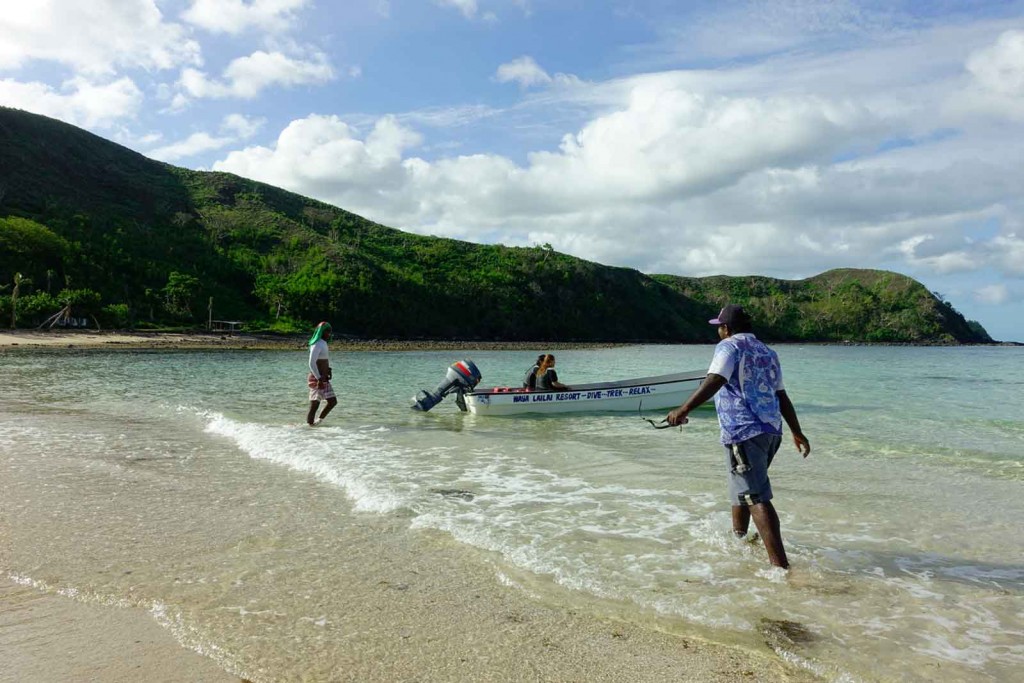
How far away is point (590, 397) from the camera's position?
659 inches

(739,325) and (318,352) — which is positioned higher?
(739,325)

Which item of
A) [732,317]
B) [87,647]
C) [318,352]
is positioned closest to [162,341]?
[318,352]

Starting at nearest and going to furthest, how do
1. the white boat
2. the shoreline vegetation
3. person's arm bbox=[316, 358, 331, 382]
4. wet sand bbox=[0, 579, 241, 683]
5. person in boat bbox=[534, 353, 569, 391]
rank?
wet sand bbox=[0, 579, 241, 683]
person's arm bbox=[316, 358, 331, 382]
the white boat
person in boat bbox=[534, 353, 569, 391]
the shoreline vegetation

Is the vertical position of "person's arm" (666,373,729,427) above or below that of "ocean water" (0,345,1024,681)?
above

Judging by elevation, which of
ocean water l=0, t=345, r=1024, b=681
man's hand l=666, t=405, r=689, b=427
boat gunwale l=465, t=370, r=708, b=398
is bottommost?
ocean water l=0, t=345, r=1024, b=681

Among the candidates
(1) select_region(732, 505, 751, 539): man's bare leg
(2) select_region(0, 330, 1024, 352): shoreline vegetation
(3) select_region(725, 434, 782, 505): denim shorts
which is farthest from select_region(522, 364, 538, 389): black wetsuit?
(2) select_region(0, 330, 1024, 352): shoreline vegetation

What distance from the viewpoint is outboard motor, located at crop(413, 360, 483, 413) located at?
51.4 feet

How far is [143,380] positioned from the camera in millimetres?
23891

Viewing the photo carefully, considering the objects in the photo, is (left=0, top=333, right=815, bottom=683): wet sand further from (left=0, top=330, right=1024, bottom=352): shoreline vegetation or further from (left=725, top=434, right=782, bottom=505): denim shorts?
(left=0, top=330, right=1024, bottom=352): shoreline vegetation

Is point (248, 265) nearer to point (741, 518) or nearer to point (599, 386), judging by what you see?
point (599, 386)

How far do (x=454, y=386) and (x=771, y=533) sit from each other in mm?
11400

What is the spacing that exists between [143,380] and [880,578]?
80.6ft

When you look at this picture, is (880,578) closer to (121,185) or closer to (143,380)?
(143,380)

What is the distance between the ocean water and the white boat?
1687mm
